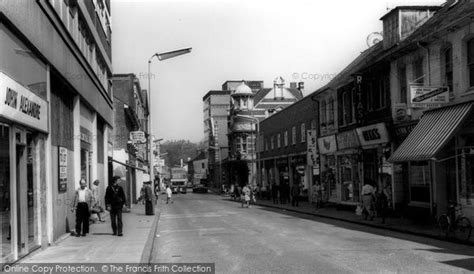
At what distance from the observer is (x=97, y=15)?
27.6 meters

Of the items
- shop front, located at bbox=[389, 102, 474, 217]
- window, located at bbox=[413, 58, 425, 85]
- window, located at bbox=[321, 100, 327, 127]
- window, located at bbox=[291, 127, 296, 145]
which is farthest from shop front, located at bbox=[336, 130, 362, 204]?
window, located at bbox=[291, 127, 296, 145]

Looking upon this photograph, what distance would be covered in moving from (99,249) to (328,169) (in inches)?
929

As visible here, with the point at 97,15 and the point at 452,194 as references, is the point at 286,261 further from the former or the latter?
the point at 97,15

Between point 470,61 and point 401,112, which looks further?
point 401,112

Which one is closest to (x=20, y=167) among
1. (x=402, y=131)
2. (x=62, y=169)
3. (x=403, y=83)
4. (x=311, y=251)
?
(x=62, y=169)

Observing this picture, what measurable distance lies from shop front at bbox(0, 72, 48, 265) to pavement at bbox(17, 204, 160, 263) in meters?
0.51

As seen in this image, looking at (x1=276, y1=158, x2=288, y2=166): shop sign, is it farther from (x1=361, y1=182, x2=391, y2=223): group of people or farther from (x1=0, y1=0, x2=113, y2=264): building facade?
(x1=0, y1=0, x2=113, y2=264): building facade

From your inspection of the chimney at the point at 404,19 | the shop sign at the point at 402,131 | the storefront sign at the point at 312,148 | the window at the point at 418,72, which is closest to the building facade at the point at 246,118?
the storefront sign at the point at 312,148

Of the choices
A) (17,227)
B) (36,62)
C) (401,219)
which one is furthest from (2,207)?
(401,219)

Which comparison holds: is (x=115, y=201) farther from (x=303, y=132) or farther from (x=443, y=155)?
(x=303, y=132)

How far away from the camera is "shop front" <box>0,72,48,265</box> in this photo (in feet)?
34.1

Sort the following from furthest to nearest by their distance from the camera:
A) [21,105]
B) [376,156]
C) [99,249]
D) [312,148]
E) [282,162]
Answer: [282,162] → [312,148] → [376,156] → [99,249] → [21,105]

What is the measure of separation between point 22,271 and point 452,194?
602 inches

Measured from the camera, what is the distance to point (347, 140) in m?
30.8
